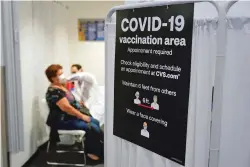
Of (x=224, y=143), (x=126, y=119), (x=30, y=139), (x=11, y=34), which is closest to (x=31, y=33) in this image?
(x=11, y=34)

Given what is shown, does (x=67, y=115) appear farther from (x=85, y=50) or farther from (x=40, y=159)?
(x=85, y=50)

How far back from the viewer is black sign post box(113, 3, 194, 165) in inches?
55.7

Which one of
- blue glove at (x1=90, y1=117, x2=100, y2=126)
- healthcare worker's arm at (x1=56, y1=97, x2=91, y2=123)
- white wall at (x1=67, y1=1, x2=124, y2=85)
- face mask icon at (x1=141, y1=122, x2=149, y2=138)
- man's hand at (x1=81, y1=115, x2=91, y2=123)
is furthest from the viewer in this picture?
white wall at (x1=67, y1=1, x2=124, y2=85)

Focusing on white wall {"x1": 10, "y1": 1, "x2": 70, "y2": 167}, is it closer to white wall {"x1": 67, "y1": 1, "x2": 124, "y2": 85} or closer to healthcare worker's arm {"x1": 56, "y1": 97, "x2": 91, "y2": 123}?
healthcare worker's arm {"x1": 56, "y1": 97, "x2": 91, "y2": 123}

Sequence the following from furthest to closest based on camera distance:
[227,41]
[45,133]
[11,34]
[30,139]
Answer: [45,133] < [30,139] < [11,34] < [227,41]

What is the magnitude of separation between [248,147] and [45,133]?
333cm

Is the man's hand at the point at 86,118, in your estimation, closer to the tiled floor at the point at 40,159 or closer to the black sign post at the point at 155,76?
the tiled floor at the point at 40,159

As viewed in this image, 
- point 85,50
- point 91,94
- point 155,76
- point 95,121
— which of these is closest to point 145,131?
point 155,76

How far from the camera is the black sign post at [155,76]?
1.41m

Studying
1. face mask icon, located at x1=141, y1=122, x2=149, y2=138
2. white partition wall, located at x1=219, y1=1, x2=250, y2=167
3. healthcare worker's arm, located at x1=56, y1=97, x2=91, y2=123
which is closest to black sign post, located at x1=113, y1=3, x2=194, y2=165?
face mask icon, located at x1=141, y1=122, x2=149, y2=138

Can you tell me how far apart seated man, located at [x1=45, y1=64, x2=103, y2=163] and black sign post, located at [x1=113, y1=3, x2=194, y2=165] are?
1.81m

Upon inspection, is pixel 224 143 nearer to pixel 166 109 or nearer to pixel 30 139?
pixel 166 109

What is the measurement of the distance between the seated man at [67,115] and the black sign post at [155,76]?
1815 mm

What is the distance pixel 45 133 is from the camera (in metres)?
→ 4.11
